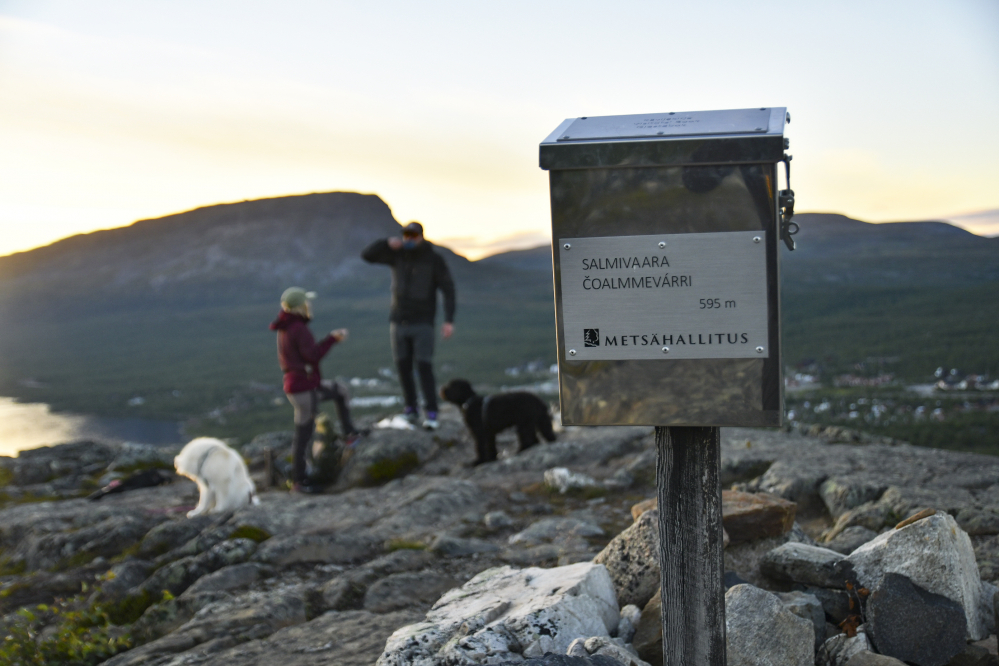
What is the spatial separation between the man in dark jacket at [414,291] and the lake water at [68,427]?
51.4 meters

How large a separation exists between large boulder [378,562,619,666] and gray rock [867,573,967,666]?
1.11 m

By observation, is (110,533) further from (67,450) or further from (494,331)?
(494,331)

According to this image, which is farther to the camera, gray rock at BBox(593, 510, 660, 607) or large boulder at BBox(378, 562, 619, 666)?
gray rock at BBox(593, 510, 660, 607)

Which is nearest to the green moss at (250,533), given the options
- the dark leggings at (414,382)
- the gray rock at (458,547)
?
the gray rock at (458,547)

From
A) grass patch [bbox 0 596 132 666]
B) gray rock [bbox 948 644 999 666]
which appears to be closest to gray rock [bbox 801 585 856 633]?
gray rock [bbox 948 644 999 666]

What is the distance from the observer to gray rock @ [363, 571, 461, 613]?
4320 mm

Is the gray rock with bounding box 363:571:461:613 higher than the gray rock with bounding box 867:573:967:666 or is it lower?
lower

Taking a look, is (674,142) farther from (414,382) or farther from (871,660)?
(414,382)

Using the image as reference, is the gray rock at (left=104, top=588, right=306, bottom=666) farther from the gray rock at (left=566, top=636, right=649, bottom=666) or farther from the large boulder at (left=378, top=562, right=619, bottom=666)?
the gray rock at (left=566, top=636, right=649, bottom=666)

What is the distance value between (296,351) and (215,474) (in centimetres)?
161

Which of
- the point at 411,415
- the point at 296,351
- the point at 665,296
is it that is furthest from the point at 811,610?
the point at 411,415

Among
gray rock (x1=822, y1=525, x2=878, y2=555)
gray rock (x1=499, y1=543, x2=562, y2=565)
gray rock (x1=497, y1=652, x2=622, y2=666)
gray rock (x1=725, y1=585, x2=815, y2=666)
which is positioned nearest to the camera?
gray rock (x1=497, y1=652, x2=622, y2=666)

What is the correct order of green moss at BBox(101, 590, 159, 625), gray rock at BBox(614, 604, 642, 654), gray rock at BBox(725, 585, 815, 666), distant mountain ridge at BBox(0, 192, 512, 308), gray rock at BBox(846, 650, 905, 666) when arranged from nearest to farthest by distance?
gray rock at BBox(846, 650, 905, 666) → gray rock at BBox(725, 585, 815, 666) → gray rock at BBox(614, 604, 642, 654) → green moss at BBox(101, 590, 159, 625) → distant mountain ridge at BBox(0, 192, 512, 308)

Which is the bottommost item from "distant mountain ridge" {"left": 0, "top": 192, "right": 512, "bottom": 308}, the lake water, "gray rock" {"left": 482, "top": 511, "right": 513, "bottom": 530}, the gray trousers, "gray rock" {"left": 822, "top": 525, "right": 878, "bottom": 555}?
the lake water
